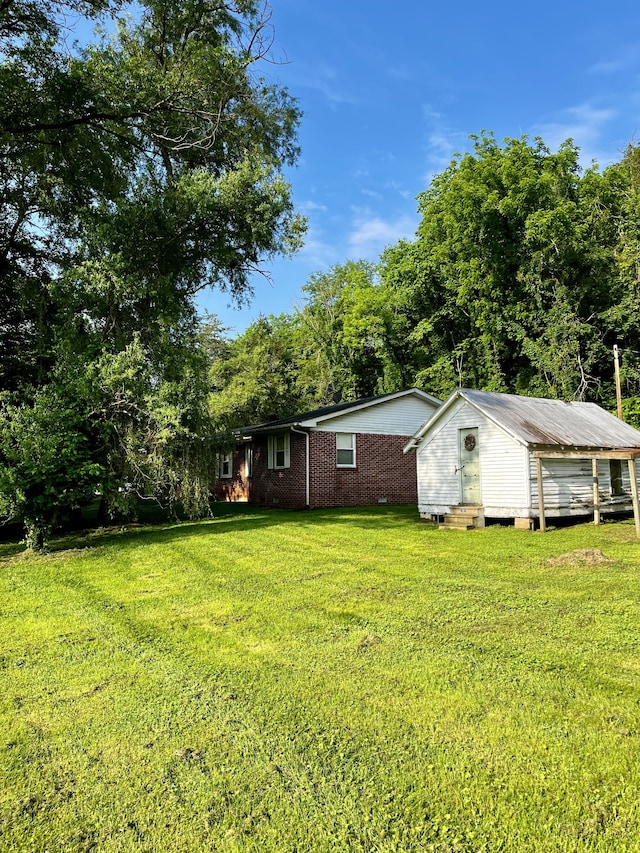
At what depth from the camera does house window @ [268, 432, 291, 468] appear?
18.5m

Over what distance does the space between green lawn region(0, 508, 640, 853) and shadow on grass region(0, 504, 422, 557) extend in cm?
437

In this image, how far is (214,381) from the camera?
32.9 meters

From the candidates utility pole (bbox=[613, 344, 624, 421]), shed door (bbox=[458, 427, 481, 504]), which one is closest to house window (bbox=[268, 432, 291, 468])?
shed door (bbox=[458, 427, 481, 504])

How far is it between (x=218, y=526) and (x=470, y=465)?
626 centimetres

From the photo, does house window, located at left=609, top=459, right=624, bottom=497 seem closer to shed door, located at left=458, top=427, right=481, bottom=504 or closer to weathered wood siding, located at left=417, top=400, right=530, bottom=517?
weathered wood siding, located at left=417, top=400, right=530, bottom=517

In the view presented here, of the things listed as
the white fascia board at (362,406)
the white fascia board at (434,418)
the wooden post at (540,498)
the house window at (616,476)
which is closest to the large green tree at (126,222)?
the white fascia board at (362,406)

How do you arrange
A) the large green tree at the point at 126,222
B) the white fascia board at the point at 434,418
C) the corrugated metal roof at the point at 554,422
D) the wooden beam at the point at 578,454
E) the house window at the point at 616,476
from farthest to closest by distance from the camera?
the house window at the point at 616,476
the white fascia board at the point at 434,418
the corrugated metal roof at the point at 554,422
the wooden beam at the point at 578,454
the large green tree at the point at 126,222

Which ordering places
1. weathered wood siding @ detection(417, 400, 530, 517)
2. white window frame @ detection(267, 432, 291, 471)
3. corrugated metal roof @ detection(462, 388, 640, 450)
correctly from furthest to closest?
white window frame @ detection(267, 432, 291, 471), corrugated metal roof @ detection(462, 388, 640, 450), weathered wood siding @ detection(417, 400, 530, 517)

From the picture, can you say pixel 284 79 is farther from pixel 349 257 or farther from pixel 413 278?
pixel 349 257

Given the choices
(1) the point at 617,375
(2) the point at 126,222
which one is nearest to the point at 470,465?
(2) the point at 126,222

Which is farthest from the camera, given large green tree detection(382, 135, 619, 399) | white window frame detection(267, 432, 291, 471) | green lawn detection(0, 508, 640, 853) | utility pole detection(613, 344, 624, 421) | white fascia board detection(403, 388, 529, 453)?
large green tree detection(382, 135, 619, 399)

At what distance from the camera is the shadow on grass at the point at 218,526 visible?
10750 millimetres

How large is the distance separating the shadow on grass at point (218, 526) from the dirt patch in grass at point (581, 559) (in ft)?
15.3

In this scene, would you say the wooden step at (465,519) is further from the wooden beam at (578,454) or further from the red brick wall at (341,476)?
the red brick wall at (341,476)
